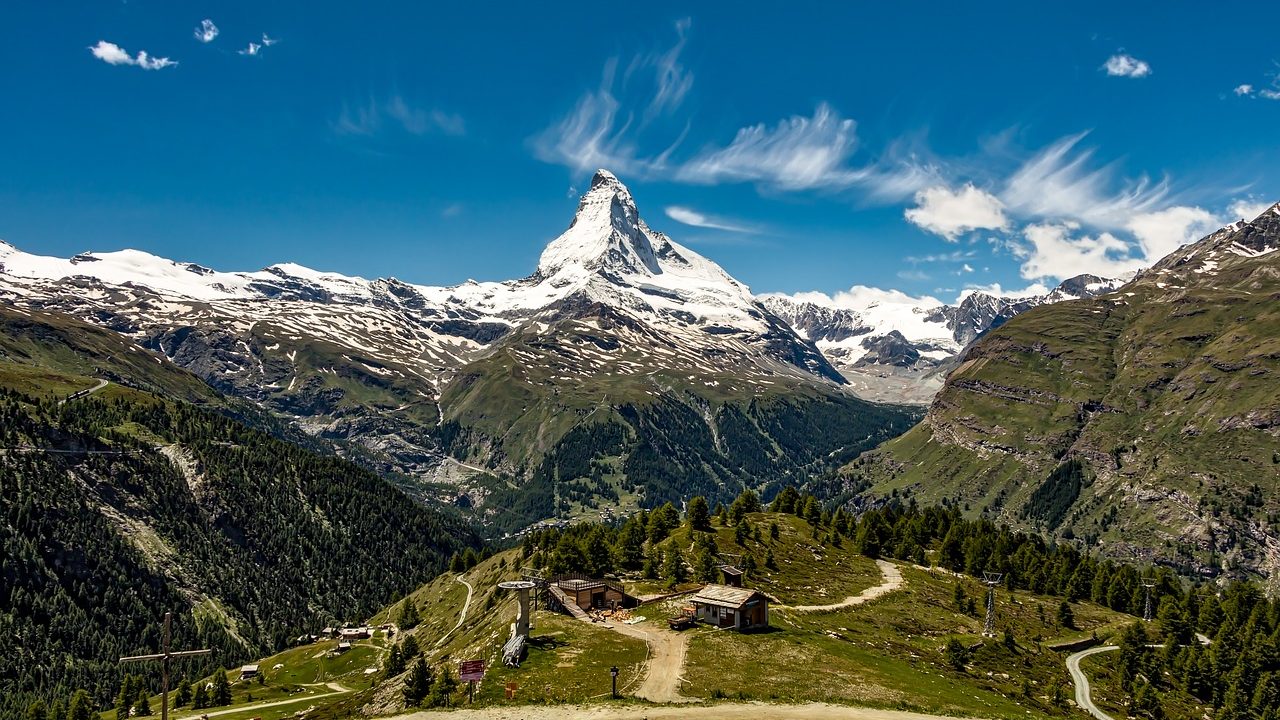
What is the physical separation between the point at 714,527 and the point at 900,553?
4674 centimetres

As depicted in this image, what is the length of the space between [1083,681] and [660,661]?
64810mm

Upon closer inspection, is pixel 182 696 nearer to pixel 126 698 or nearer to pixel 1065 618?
pixel 126 698

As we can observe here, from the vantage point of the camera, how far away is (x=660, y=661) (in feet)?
274

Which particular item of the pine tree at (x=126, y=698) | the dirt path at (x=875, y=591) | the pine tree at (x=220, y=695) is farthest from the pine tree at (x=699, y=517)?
the pine tree at (x=126, y=698)

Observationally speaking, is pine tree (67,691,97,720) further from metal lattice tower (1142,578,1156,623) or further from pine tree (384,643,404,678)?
metal lattice tower (1142,578,1156,623)

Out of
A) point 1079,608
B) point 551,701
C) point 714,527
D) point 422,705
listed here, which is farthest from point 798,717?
point 1079,608

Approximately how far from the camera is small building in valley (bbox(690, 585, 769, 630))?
97000 mm

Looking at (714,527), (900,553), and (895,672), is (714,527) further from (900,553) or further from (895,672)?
(895,672)

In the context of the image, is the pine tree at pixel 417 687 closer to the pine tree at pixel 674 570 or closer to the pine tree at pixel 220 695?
the pine tree at pixel 674 570

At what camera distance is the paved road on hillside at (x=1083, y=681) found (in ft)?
312

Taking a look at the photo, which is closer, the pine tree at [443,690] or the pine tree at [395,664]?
the pine tree at [443,690]

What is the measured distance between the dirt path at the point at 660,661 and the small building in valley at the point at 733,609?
18.2 feet

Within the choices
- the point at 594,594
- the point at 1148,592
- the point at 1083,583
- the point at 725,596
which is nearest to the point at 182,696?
the point at 594,594

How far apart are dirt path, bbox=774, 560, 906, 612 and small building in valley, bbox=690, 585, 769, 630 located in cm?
1804
